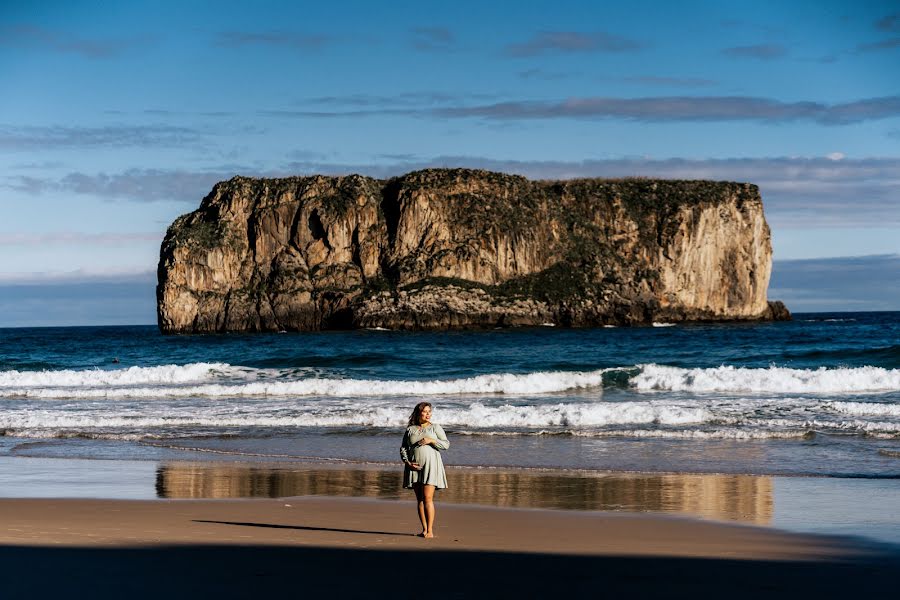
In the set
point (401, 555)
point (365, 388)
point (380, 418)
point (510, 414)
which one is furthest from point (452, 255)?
point (401, 555)

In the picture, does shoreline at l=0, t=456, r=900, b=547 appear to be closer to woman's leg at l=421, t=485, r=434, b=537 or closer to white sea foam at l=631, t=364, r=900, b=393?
woman's leg at l=421, t=485, r=434, b=537

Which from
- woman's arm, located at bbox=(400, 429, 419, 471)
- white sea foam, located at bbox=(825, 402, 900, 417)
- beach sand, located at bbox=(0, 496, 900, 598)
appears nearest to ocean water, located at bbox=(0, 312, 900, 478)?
white sea foam, located at bbox=(825, 402, 900, 417)

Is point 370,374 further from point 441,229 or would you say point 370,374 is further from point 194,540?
point 441,229

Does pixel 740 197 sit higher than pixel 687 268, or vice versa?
pixel 740 197

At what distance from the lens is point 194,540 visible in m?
9.04

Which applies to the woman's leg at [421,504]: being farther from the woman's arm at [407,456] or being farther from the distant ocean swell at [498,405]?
the distant ocean swell at [498,405]

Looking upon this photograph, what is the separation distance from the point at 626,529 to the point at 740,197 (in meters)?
108

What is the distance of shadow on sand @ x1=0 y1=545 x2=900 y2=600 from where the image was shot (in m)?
7.12

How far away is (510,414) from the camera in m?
20.6

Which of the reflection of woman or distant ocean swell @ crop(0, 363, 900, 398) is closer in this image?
the reflection of woman

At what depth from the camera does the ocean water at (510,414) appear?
15773mm

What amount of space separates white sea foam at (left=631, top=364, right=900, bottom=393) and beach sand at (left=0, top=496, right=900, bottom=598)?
18219 millimetres

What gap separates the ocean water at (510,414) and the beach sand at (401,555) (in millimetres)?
4609

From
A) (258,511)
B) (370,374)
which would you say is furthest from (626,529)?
(370,374)
